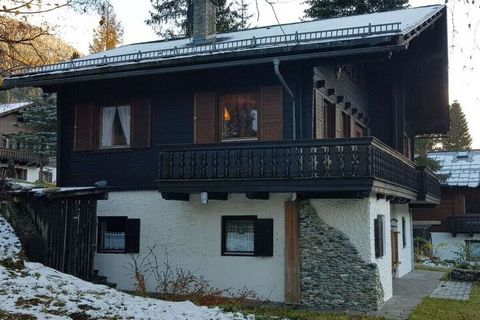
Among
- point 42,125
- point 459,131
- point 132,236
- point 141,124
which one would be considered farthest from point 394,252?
point 459,131

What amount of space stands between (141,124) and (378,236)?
23.1 feet

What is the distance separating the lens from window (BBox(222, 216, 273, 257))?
1350 centimetres

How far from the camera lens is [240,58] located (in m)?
13.6

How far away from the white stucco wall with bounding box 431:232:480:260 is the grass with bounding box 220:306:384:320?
2103cm

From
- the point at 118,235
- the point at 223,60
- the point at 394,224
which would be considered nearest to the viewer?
the point at 223,60

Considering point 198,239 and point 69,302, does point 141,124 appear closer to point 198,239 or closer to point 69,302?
point 198,239

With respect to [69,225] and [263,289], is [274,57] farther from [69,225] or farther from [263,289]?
[69,225]

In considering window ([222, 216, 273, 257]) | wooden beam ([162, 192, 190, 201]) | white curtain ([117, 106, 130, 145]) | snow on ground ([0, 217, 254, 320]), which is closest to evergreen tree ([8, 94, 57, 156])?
white curtain ([117, 106, 130, 145])

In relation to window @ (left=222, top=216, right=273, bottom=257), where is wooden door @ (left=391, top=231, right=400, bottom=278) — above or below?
below

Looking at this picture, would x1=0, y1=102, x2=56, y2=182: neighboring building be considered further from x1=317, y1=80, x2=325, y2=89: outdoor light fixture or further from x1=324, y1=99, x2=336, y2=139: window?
x1=317, y1=80, x2=325, y2=89: outdoor light fixture

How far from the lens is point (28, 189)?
45.4ft

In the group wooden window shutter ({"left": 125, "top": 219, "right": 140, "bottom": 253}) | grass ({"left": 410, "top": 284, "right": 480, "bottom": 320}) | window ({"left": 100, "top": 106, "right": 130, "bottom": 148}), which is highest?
window ({"left": 100, "top": 106, "right": 130, "bottom": 148})

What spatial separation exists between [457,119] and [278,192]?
52698 millimetres

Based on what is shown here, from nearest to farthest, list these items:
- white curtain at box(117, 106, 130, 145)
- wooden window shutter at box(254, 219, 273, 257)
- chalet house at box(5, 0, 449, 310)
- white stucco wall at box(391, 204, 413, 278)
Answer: chalet house at box(5, 0, 449, 310), wooden window shutter at box(254, 219, 273, 257), white curtain at box(117, 106, 130, 145), white stucco wall at box(391, 204, 413, 278)
